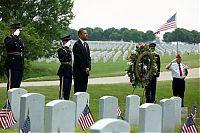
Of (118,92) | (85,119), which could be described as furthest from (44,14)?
(85,119)

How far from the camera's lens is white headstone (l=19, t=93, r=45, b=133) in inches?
323

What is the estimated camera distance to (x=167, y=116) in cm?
980

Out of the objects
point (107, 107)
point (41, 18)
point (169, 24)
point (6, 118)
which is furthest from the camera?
point (41, 18)

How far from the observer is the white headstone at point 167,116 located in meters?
9.76

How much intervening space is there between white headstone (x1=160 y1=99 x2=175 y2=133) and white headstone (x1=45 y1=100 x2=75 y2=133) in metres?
3.20

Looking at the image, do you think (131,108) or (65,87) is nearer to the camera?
(131,108)

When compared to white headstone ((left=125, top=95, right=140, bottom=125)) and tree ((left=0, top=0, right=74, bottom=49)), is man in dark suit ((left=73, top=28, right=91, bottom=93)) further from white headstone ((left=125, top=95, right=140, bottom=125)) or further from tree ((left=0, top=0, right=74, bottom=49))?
tree ((left=0, top=0, right=74, bottom=49))

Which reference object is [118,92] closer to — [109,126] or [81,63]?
[81,63]

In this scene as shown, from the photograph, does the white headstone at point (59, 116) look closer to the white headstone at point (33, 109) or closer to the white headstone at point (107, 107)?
the white headstone at point (33, 109)

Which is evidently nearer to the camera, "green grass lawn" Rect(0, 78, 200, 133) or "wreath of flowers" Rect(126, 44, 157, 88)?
"wreath of flowers" Rect(126, 44, 157, 88)

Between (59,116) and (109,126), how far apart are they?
1.51m

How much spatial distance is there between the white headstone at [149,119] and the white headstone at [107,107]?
179 centimetres

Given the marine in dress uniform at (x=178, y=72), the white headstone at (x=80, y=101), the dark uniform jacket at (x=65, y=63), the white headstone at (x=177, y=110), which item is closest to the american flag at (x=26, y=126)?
the white headstone at (x=80, y=101)

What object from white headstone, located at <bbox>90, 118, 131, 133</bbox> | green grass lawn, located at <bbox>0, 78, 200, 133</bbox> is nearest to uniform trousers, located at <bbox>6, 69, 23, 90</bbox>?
green grass lawn, located at <bbox>0, 78, 200, 133</bbox>
